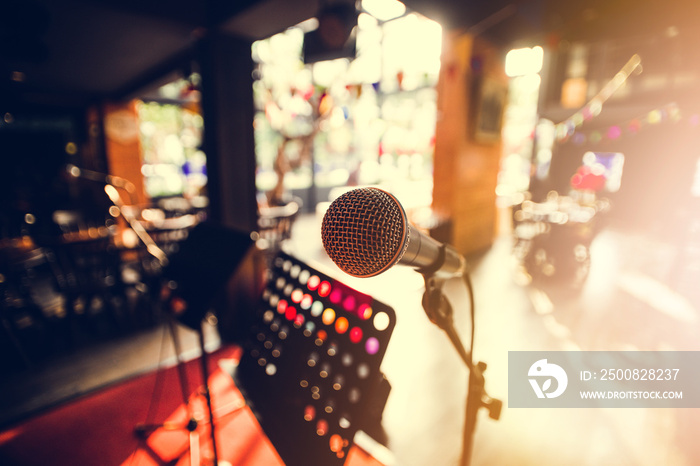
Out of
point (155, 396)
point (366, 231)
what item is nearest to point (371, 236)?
point (366, 231)

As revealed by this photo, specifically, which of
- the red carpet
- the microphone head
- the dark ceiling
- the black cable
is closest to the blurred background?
the dark ceiling

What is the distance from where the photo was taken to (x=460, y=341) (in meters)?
0.77

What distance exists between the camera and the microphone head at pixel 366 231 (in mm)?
614

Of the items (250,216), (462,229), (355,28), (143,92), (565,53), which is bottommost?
(462,229)

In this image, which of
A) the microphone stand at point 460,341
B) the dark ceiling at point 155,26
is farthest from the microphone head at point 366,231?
the dark ceiling at point 155,26

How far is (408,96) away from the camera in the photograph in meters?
8.23

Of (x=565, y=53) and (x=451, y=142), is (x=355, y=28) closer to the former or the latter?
(x=451, y=142)

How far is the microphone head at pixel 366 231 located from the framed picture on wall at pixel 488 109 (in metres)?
4.43

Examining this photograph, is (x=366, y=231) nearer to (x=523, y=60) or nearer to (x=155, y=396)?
(x=155, y=396)

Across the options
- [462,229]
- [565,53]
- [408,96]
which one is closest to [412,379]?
[462,229]

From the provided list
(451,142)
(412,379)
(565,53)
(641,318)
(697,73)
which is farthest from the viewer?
(565,53)

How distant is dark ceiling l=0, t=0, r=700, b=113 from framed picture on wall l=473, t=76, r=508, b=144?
632 millimetres

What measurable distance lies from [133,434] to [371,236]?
5.82 ft

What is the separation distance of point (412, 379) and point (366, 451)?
755 mm
